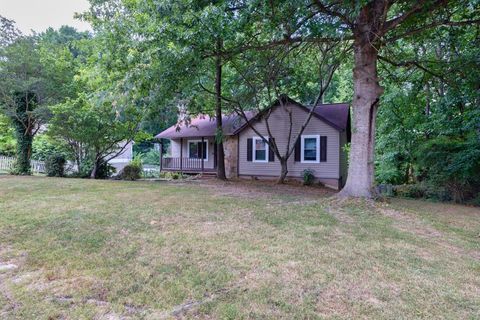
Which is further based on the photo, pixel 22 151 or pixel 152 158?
pixel 152 158

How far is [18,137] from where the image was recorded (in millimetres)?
15828

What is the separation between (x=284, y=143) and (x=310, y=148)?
4.62 feet

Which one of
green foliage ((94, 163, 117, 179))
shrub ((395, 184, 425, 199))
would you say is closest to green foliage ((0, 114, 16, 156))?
green foliage ((94, 163, 117, 179))

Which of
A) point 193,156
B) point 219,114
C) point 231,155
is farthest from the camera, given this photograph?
point 193,156

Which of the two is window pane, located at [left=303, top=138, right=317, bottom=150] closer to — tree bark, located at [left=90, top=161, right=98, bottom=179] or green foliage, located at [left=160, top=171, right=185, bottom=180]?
green foliage, located at [left=160, top=171, right=185, bottom=180]

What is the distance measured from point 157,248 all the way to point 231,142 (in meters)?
13.5

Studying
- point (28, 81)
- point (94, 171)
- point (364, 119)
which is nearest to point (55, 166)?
point (94, 171)

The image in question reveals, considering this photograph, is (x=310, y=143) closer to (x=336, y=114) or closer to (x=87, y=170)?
(x=336, y=114)

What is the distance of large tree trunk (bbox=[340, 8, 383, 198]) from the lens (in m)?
7.71

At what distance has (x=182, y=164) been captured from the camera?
19625mm

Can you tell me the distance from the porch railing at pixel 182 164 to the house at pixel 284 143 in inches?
2.6

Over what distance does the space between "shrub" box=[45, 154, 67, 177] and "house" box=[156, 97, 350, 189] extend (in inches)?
229

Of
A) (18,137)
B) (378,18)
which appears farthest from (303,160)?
(18,137)

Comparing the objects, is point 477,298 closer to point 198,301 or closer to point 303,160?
point 198,301
